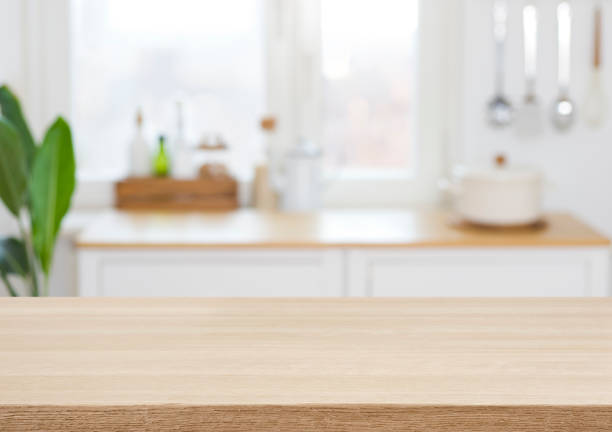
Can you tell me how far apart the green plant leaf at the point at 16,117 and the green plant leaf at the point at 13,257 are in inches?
8.4

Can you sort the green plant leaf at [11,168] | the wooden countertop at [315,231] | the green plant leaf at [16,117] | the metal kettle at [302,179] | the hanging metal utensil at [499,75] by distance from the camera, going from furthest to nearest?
1. the hanging metal utensil at [499,75]
2. the metal kettle at [302,179]
3. the wooden countertop at [315,231]
4. the green plant leaf at [16,117]
5. the green plant leaf at [11,168]

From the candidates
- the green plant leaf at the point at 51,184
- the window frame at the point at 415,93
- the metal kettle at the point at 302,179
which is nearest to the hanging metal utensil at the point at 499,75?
the window frame at the point at 415,93

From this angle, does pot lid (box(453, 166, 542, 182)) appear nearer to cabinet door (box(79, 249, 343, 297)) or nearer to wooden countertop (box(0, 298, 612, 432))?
cabinet door (box(79, 249, 343, 297))

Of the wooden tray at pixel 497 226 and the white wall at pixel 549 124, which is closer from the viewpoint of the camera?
the wooden tray at pixel 497 226

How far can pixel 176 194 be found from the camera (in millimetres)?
3094

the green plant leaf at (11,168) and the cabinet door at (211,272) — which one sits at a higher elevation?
the green plant leaf at (11,168)

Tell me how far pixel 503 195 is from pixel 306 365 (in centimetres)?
192

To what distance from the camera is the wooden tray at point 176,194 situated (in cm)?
309

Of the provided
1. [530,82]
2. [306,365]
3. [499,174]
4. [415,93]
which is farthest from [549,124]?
[306,365]

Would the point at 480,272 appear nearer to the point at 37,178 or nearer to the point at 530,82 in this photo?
the point at 530,82

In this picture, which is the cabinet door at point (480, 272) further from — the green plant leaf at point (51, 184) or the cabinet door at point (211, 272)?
the green plant leaf at point (51, 184)

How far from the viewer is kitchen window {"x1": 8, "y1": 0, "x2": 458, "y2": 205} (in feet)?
10.4

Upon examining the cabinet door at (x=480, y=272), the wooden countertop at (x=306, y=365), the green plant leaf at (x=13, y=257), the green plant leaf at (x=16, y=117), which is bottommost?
the cabinet door at (x=480, y=272)

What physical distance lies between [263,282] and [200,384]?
1750 mm
